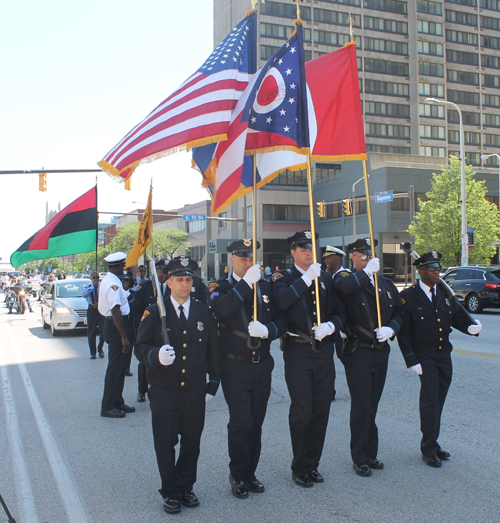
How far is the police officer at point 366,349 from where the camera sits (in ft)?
15.0

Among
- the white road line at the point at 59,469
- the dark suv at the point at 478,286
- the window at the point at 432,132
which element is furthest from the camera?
the window at the point at 432,132

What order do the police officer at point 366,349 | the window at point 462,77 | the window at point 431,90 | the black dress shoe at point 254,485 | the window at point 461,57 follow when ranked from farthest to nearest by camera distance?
the window at point 461,57 → the window at point 462,77 → the window at point 431,90 → the police officer at point 366,349 → the black dress shoe at point 254,485

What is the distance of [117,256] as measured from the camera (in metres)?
7.24

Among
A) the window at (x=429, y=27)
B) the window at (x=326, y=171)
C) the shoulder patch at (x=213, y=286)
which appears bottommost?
the shoulder patch at (x=213, y=286)

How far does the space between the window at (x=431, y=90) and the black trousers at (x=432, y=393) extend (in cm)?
7086

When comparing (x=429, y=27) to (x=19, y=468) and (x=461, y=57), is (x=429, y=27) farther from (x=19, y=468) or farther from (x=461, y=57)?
(x=19, y=468)

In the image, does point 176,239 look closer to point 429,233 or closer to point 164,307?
point 429,233

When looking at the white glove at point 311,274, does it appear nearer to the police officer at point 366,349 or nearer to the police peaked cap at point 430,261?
the police officer at point 366,349

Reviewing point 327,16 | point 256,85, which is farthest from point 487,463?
point 327,16

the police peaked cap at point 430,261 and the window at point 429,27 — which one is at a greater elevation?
the window at point 429,27

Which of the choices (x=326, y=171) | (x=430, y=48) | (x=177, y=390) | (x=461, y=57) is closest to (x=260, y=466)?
(x=177, y=390)

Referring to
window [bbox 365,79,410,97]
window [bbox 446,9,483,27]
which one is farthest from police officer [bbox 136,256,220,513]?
window [bbox 446,9,483,27]

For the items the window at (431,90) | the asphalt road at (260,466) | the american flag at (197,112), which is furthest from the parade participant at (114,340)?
the window at (431,90)

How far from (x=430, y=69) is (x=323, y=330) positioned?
73257mm
